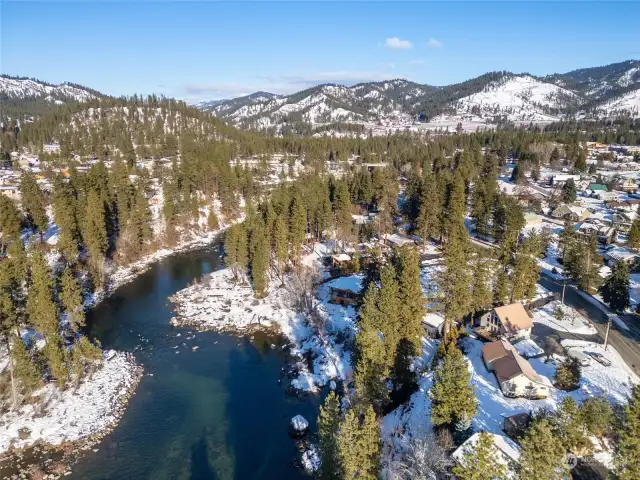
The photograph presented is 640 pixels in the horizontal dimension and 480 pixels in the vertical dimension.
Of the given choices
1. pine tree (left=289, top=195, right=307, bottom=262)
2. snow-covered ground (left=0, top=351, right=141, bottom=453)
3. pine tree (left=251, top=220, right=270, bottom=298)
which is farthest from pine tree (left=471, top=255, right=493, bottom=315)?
snow-covered ground (left=0, top=351, right=141, bottom=453)

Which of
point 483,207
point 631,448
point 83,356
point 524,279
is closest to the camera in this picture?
point 631,448

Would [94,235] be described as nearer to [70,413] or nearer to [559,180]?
[70,413]

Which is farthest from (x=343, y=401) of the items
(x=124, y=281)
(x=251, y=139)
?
(x=251, y=139)

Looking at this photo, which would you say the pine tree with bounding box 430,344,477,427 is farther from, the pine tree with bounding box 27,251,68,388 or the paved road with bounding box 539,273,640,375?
the pine tree with bounding box 27,251,68,388

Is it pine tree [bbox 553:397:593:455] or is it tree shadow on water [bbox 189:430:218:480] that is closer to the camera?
pine tree [bbox 553:397:593:455]

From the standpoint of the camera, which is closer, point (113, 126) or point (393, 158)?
point (393, 158)

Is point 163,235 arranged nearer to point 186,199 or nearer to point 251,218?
point 186,199

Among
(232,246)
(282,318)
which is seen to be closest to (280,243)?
(232,246)
